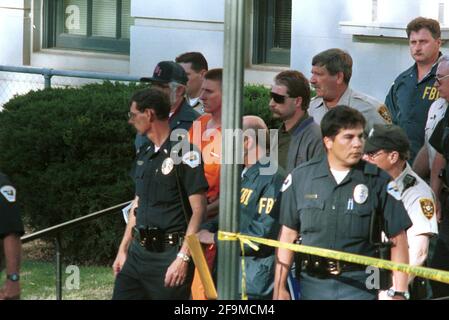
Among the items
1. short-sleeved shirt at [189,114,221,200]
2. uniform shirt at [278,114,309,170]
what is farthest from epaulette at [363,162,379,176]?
short-sleeved shirt at [189,114,221,200]

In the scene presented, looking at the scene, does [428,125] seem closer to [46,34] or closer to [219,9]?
[219,9]

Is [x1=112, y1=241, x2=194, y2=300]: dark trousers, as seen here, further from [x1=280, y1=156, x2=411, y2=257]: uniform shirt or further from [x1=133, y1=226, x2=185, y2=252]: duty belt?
[x1=280, y1=156, x2=411, y2=257]: uniform shirt

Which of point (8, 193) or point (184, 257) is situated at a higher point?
point (8, 193)

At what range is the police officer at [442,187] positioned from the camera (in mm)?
7477

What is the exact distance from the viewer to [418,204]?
6711 millimetres

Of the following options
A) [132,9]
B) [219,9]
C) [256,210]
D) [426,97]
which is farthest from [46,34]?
[256,210]

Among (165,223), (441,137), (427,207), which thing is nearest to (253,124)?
(165,223)

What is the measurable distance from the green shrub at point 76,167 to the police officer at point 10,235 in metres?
3.64

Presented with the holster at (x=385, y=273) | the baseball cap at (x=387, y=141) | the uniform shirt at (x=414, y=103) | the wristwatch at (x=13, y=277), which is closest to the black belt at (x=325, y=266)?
the holster at (x=385, y=273)

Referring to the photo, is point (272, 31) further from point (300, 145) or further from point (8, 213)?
point (8, 213)

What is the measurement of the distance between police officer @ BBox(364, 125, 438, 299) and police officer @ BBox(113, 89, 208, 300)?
38.5 inches

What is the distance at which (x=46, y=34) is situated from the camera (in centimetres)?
1527

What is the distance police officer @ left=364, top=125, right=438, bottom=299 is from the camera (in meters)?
6.63

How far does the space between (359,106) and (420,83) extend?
2.63 ft
